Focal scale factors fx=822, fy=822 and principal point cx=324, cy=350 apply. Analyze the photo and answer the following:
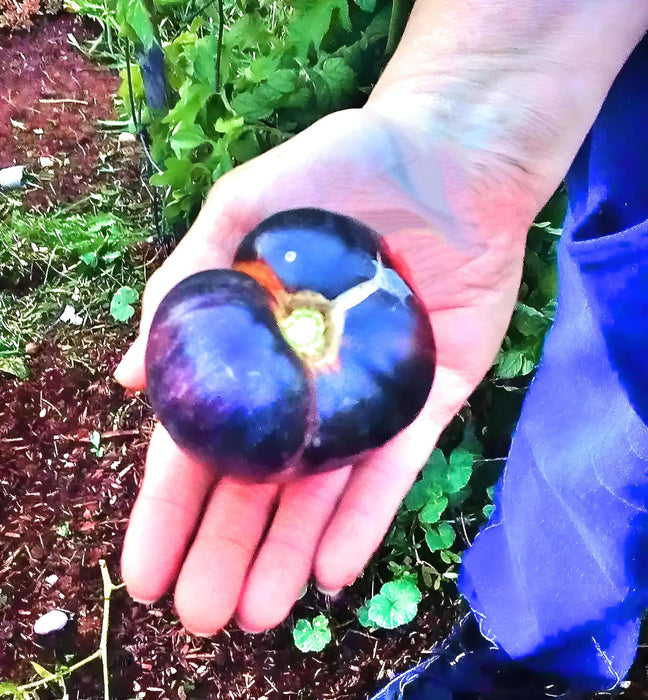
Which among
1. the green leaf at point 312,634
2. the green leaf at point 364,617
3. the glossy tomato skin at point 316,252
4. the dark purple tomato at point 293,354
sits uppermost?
the glossy tomato skin at point 316,252

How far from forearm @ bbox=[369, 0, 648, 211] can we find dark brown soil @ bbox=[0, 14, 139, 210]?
1216mm

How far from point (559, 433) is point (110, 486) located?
1.09 metres

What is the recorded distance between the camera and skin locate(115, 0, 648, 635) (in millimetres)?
1295

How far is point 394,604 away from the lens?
177cm

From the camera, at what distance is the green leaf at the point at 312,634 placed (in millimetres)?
1766

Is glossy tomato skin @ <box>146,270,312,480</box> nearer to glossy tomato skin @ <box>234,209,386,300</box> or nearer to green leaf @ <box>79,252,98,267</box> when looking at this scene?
glossy tomato skin @ <box>234,209,386,300</box>

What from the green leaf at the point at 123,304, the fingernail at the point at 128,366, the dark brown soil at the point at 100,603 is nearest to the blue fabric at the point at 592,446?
the dark brown soil at the point at 100,603

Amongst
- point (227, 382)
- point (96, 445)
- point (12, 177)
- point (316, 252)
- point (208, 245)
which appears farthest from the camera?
point (12, 177)

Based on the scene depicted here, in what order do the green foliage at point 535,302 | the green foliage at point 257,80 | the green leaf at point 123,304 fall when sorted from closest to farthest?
1. the green foliage at point 257,80
2. the green foliage at point 535,302
3. the green leaf at point 123,304

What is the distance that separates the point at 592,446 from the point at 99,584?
1153 mm

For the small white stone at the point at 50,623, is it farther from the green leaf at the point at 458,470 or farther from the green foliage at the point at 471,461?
the green leaf at the point at 458,470

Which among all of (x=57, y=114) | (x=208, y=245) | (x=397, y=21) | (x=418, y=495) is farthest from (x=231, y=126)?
(x=57, y=114)

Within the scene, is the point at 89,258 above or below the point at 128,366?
below

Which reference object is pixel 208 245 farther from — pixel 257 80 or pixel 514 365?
pixel 514 365
